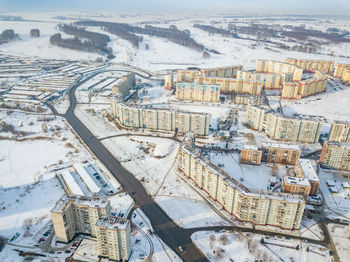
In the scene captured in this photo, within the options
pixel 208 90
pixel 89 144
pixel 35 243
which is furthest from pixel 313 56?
pixel 35 243

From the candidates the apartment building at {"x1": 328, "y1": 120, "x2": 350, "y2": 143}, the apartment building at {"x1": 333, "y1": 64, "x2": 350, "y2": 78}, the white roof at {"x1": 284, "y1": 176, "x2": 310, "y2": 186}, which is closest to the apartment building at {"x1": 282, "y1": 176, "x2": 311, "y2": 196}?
the white roof at {"x1": 284, "y1": 176, "x2": 310, "y2": 186}

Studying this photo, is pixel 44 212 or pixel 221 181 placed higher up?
pixel 221 181

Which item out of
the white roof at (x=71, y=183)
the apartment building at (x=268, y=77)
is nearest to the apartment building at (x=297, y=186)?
the white roof at (x=71, y=183)

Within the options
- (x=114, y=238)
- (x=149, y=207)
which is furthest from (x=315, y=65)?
(x=114, y=238)

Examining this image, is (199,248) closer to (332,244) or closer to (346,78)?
(332,244)

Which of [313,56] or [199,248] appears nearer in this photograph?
[199,248]

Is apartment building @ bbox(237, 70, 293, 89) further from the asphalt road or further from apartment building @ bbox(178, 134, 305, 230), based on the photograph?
apartment building @ bbox(178, 134, 305, 230)
